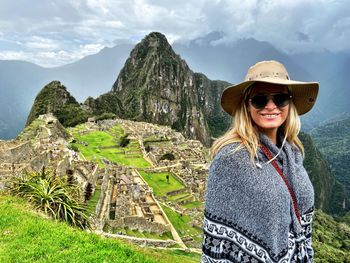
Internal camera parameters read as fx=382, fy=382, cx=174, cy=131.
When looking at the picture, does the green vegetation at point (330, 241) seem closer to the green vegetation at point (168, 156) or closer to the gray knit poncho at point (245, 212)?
the green vegetation at point (168, 156)

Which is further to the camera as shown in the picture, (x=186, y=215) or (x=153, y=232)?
(x=186, y=215)

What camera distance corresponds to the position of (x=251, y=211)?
2326 mm

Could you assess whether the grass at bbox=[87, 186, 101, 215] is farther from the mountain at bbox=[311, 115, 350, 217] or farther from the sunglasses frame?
the mountain at bbox=[311, 115, 350, 217]

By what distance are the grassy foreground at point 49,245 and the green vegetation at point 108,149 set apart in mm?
23112

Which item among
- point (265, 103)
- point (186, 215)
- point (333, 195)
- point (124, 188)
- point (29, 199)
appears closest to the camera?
point (265, 103)

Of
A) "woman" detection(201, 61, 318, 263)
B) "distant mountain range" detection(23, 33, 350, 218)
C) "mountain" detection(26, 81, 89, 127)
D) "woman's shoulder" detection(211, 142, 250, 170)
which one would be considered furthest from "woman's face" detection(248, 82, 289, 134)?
"distant mountain range" detection(23, 33, 350, 218)

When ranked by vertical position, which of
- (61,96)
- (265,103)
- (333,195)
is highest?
(61,96)

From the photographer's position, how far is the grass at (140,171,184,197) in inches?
1079

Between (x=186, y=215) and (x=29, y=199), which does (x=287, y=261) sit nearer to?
(x=29, y=199)

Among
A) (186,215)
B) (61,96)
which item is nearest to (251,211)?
(186,215)

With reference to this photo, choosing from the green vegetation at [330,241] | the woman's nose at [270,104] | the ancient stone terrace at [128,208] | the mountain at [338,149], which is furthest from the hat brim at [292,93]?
the mountain at [338,149]

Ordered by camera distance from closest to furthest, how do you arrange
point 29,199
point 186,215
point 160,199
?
point 29,199
point 186,215
point 160,199

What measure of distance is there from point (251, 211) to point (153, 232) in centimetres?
1542

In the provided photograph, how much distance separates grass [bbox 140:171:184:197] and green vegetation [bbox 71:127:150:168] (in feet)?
11.7
